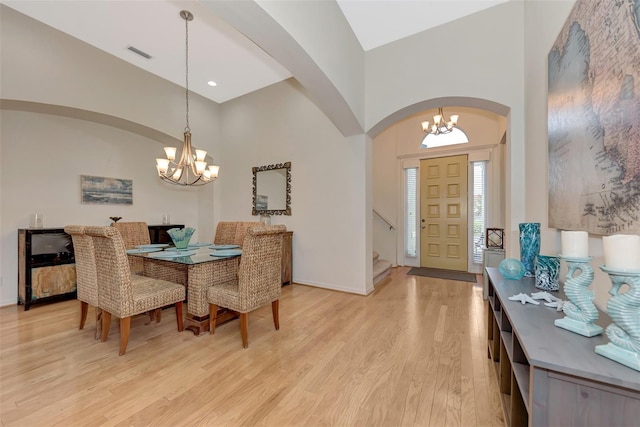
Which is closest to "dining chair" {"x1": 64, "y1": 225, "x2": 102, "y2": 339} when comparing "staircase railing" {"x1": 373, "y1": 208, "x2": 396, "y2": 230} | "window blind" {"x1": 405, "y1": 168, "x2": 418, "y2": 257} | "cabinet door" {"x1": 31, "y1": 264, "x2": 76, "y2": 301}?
"cabinet door" {"x1": 31, "y1": 264, "x2": 76, "y2": 301}

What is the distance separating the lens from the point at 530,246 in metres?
1.79

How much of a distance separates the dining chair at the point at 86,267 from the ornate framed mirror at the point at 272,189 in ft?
8.56

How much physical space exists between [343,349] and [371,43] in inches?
147

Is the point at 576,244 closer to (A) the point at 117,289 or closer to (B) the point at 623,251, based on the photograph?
(B) the point at 623,251

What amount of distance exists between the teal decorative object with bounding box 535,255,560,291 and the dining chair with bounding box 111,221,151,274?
4.00 metres

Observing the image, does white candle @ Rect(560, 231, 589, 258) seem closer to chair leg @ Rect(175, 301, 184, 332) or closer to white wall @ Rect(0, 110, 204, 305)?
chair leg @ Rect(175, 301, 184, 332)

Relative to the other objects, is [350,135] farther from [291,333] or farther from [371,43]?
[291,333]

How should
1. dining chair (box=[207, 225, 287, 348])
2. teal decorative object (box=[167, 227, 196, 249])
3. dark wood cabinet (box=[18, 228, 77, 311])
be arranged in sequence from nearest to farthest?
1. dining chair (box=[207, 225, 287, 348])
2. teal decorative object (box=[167, 227, 196, 249])
3. dark wood cabinet (box=[18, 228, 77, 311])

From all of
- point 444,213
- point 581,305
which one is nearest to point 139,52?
point 581,305

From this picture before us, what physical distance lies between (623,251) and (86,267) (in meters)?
3.45

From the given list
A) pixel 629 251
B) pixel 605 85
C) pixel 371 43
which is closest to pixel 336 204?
pixel 371 43

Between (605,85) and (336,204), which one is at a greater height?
(605,85)

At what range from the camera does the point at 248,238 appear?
213 cm

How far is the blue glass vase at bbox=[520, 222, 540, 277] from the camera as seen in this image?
5.80 feet
